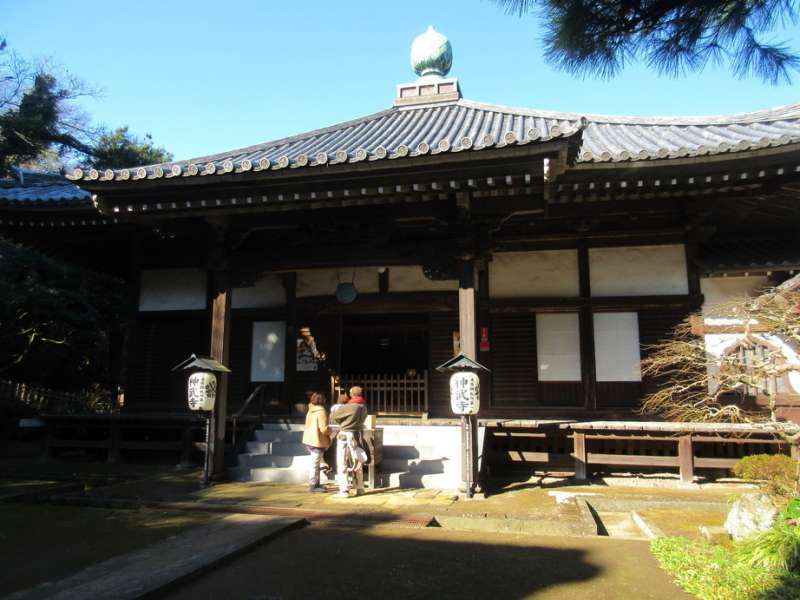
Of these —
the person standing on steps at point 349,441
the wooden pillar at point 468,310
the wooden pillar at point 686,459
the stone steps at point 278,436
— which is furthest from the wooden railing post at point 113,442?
the wooden pillar at point 686,459

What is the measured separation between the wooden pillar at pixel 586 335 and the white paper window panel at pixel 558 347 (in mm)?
140

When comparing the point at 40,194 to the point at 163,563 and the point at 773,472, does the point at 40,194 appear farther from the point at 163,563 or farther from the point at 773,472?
the point at 773,472

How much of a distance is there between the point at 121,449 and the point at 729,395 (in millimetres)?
10722

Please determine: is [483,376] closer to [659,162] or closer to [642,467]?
[642,467]

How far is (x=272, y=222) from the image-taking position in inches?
352

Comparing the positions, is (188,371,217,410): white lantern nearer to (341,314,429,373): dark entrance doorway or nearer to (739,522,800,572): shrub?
(341,314,429,373): dark entrance doorway

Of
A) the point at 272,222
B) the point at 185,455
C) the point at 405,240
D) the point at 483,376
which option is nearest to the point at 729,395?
the point at 483,376

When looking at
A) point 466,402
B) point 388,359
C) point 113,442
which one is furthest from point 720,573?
point 113,442

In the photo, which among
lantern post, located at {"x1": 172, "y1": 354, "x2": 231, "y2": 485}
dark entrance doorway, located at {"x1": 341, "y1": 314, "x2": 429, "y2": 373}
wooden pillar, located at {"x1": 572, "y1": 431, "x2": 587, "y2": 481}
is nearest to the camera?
lantern post, located at {"x1": 172, "y1": 354, "x2": 231, "y2": 485}

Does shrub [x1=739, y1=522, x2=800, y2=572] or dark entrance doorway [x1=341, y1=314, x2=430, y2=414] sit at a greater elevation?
dark entrance doorway [x1=341, y1=314, x2=430, y2=414]

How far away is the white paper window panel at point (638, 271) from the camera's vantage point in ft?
31.2

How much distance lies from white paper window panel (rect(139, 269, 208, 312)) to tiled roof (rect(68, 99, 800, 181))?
243 cm

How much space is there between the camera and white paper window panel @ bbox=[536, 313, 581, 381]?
9.90 m

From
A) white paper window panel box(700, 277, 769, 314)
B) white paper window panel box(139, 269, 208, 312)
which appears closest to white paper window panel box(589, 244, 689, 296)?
white paper window panel box(700, 277, 769, 314)
